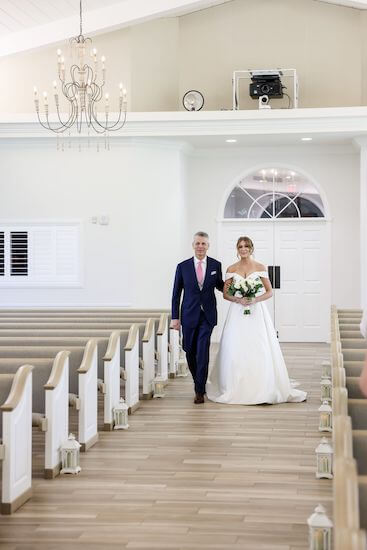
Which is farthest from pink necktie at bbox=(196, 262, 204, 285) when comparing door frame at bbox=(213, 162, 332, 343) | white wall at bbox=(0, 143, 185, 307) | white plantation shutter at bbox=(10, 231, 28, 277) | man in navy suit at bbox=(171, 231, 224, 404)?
door frame at bbox=(213, 162, 332, 343)

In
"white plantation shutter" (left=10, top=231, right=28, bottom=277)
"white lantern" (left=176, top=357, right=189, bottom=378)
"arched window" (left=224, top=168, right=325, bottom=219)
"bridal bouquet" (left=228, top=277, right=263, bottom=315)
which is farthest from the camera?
"arched window" (left=224, top=168, right=325, bottom=219)

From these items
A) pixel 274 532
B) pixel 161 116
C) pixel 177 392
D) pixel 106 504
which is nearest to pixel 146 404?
pixel 177 392

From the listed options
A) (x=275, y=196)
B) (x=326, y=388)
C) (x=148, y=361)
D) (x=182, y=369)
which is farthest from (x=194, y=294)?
(x=275, y=196)

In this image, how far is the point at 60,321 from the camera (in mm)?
10914

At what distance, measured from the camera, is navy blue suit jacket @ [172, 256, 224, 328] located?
9242 millimetres

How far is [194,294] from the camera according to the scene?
9.32 meters

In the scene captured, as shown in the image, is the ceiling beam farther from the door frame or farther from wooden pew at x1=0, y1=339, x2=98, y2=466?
wooden pew at x1=0, y1=339, x2=98, y2=466

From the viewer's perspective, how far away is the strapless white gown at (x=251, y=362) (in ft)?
29.9

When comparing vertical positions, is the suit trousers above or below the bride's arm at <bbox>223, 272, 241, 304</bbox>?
below

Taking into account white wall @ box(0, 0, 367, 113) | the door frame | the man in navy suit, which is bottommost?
the man in navy suit

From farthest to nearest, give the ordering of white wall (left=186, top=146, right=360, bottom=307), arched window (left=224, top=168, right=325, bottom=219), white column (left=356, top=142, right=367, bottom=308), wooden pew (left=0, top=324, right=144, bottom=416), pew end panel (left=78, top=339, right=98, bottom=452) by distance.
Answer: arched window (left=224, top=168, right=325, bottom=219) → white wall (left=186, top=146, right=360, bottom=307) → white column (left=356, top=142, right=367, bottom=308) → wooden pew (left=0, top=324, right=144, bottom=416) → pew end panel (left=78, top=339, right=98, bottom=452)

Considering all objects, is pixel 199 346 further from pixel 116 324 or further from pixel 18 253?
pixel 18 253

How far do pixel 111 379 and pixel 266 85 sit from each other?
803 centimetres

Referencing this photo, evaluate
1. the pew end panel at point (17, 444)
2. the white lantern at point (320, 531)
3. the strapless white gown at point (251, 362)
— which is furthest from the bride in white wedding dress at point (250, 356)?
the white lantern at point (320, 531)
